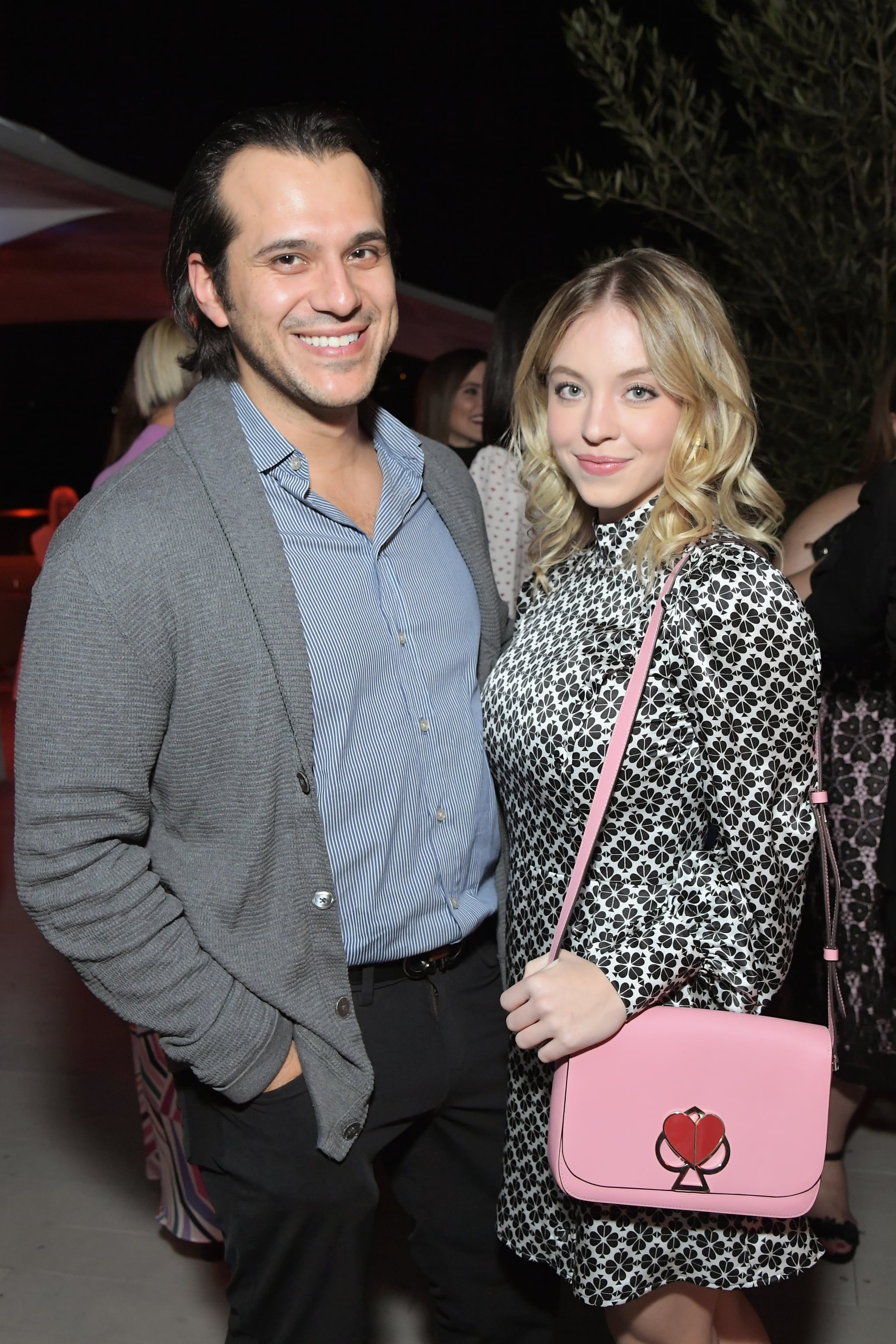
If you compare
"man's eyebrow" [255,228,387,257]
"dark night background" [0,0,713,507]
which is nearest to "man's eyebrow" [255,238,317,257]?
"man's eyebrow" [255,228,387,257]

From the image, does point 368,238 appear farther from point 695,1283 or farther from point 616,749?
point 695,1283

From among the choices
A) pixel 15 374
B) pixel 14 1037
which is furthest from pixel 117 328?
pixel 14 1037

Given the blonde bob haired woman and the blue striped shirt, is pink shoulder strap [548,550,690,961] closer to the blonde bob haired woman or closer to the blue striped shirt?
the blonde bob haired woman

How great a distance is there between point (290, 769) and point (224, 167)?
0.87m

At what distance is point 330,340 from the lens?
Result: 1.67m

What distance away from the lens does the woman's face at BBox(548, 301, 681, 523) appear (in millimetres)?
1651

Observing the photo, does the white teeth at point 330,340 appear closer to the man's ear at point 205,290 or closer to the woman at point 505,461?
the man's ear at point 205,290

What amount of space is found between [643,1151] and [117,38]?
9070 millimetres

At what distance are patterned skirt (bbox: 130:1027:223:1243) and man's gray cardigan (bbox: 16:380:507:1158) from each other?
1160 mm

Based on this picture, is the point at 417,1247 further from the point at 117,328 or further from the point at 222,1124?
the point at 117,328

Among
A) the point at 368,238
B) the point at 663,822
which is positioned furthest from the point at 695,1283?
the point at 368,238

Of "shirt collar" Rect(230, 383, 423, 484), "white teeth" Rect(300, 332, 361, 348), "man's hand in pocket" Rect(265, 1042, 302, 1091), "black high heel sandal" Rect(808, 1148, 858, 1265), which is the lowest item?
"black high heel sandal" Rect(808, 1148, 858, 1265)

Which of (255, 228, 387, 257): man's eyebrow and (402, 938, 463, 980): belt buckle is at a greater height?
(255, 228, 387, 257): man's eyebrow

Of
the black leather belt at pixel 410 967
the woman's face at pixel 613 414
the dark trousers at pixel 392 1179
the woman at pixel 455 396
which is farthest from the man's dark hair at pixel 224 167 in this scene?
the woman at pixel 455 396
